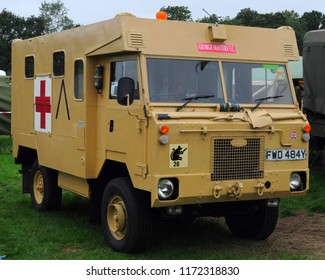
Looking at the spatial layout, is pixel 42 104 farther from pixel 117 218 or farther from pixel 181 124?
pixel 181 124

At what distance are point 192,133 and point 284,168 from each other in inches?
51.5

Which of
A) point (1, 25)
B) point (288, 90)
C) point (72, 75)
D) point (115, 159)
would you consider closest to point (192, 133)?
point (115, 159)

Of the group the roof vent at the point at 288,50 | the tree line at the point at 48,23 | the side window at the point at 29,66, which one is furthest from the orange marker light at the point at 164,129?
the tree line at the point at 48,23

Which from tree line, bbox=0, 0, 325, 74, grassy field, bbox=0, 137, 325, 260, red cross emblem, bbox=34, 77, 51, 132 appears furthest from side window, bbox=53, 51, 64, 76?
tree line, bbox=0, 0, 325, 74

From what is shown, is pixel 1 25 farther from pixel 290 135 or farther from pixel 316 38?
pixel 290 135

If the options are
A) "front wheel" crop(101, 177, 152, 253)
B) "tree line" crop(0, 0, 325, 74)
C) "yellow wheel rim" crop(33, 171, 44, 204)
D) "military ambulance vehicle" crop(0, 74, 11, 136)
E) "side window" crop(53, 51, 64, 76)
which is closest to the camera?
"front wheel" crop(101, 177, 152, 253)

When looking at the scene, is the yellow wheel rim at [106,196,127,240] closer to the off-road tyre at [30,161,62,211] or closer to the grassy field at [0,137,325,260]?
the grassy field at [0,137,325,260]

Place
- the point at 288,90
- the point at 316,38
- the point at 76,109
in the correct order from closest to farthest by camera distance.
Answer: the point at 288,90 < the point at 76,109 < the point at 316,38

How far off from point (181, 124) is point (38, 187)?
4.38 meters

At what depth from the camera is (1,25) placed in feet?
229

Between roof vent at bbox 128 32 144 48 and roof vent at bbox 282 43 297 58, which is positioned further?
roof vent at bbox 282 43 297 58

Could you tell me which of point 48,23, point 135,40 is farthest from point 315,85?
point 48,23

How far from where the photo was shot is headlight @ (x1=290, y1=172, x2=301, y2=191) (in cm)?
727

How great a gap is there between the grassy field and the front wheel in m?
0.15
